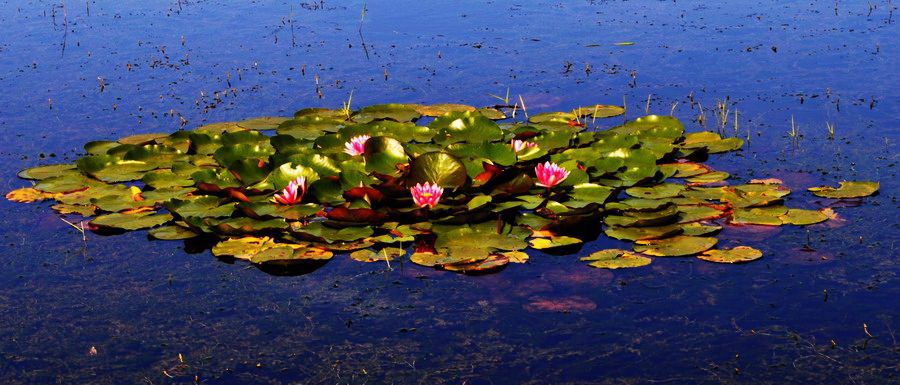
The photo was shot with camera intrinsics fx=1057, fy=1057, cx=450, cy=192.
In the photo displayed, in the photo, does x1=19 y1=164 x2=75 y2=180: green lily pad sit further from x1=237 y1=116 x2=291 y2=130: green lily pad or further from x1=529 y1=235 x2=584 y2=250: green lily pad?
x1=529 y1=235 x2=584 y2=250: green lily pad

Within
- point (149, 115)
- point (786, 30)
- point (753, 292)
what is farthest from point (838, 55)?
point (149, 115)

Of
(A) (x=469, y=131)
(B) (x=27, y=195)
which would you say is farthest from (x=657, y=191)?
(B) (x=27, y=195)

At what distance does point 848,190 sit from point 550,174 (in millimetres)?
1838

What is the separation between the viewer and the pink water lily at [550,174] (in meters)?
6.30

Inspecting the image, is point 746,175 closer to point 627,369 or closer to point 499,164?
point 499,164

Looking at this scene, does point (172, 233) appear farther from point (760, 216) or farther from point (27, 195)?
point (760, 216)

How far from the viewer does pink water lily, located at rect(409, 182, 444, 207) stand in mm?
6066

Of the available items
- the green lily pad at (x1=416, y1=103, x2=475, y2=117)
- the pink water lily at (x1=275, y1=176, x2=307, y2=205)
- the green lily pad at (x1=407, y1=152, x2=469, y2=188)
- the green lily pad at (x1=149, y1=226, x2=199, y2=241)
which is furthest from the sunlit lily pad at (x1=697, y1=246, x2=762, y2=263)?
the green lily pad at (x1=416, y1=103, x2=475, y2=117)

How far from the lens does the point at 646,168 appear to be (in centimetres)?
665

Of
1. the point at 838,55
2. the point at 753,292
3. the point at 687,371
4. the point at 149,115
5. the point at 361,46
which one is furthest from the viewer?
the point at 361,46

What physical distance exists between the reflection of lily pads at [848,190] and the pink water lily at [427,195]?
92.2 inches

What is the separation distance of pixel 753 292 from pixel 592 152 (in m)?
2.00

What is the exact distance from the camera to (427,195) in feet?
19.9

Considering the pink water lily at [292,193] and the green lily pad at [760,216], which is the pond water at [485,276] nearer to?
the green lily pad at [760,216]
